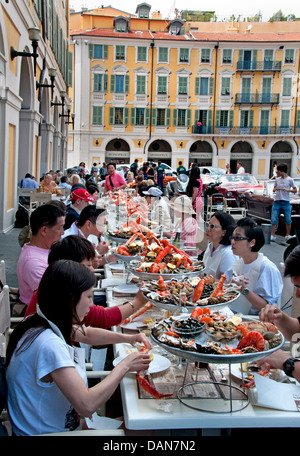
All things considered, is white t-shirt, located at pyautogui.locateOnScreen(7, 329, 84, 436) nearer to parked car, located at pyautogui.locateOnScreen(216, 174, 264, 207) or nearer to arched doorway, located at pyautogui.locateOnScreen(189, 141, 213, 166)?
parked car, located at pyautogui.locateOnScreen(216, 174, 264, 207)

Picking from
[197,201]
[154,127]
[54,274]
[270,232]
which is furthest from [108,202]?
[154,127]

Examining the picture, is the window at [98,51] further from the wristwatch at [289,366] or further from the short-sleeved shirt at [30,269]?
the wristwatch at [289,366]

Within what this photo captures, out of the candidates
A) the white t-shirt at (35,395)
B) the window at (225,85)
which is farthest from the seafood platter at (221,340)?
the window at (225,85)

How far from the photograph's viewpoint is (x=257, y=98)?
40938 mm

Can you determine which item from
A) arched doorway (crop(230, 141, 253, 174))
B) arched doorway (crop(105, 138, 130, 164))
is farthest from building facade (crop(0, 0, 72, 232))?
arched doorway (crop(230, 141, 253, 174))

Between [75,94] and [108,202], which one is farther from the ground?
[75,94]

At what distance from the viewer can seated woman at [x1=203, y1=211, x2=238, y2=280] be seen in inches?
165

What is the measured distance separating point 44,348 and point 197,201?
22.2ft

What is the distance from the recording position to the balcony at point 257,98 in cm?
4069

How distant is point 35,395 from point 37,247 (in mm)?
1826

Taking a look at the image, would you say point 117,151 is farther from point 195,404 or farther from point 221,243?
point 195,404

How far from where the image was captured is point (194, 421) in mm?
1813

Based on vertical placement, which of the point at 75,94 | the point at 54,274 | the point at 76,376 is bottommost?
the point at 76,376
